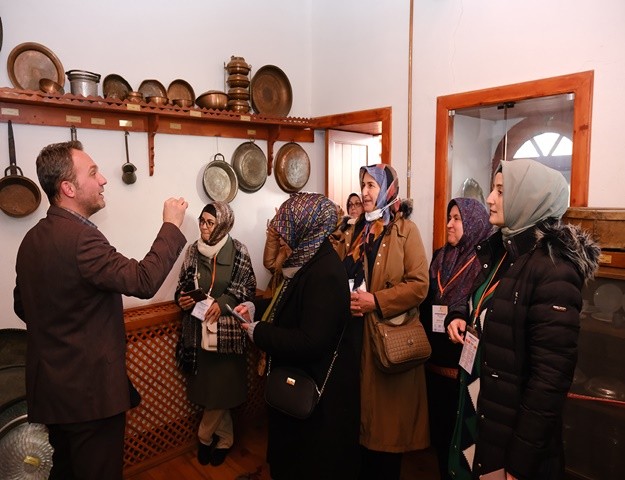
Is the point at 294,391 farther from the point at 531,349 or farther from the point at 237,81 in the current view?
the point at 237,81

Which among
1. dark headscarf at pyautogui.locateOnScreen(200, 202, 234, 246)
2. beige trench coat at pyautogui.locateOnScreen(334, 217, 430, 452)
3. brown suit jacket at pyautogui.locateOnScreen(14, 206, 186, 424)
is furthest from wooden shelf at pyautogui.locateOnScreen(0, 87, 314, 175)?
beige trench coat at pyautogui.locateOnScreen(334, 217, 430, 452)

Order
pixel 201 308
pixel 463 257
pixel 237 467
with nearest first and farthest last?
pixel 463 257 → pixel 201 308 → pixel 237 467

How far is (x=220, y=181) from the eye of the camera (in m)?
3.19

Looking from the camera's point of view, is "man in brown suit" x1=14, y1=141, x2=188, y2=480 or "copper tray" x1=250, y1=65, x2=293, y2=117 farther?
"copper tray" x1=250, y1=65, x2=293, y2=117

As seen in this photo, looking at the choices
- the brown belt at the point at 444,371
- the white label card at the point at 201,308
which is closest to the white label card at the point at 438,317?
the brown belt at the point at 444,371

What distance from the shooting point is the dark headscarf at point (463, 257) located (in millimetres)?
2064

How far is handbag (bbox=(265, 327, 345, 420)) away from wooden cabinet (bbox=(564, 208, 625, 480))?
115cm

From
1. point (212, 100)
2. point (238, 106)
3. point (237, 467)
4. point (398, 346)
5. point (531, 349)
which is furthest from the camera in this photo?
point (238, 106)

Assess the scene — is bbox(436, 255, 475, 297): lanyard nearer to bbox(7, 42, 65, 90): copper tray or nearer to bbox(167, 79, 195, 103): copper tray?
bbox(167, 79, 195, 103): copper tray

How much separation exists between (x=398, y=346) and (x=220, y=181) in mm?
1845

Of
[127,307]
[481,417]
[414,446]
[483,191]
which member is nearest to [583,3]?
[483,191]

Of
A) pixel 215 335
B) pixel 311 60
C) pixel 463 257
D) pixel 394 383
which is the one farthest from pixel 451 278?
pixel 311 60

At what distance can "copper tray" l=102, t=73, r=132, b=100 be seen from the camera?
2.64 metres

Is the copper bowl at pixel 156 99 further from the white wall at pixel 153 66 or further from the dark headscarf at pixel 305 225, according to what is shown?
the dark headscarf at pixel 305 225
